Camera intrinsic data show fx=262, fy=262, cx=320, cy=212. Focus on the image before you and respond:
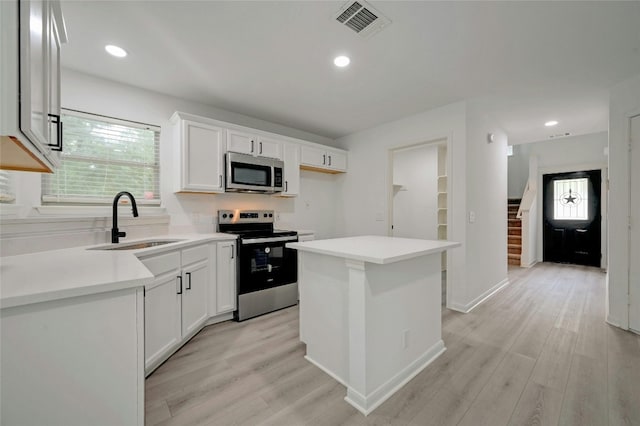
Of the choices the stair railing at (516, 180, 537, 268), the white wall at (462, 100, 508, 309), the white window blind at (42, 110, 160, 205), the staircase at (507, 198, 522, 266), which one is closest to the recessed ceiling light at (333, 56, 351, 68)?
the white wall at (462, 100, 508, 309)

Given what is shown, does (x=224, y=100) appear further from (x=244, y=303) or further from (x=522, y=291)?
(x=522, y=291)

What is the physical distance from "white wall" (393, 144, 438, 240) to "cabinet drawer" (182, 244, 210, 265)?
12.8 ft

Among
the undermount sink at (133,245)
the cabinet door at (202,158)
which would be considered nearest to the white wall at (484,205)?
the cabinet door at (202,158)

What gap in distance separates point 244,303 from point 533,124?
4.68m

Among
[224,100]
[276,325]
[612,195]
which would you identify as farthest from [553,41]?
[276,325]

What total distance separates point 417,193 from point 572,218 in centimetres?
346

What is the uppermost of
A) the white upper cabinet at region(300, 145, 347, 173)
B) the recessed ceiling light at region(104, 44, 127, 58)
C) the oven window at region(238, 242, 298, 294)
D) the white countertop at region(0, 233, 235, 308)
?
the recessed ceiling light at region(104, 44, 127, 58)

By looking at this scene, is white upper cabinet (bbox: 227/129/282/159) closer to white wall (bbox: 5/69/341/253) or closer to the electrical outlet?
white wall (bbox: 5/69/341/253)

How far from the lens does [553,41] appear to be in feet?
6.63

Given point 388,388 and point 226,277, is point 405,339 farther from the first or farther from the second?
point 226,277

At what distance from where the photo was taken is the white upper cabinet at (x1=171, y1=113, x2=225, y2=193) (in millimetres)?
2799

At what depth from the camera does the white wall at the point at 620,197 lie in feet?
8.50

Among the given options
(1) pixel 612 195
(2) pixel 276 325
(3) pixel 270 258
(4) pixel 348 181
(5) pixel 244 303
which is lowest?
(2) pixel 276 325

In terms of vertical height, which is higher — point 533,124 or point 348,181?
point 533,124
